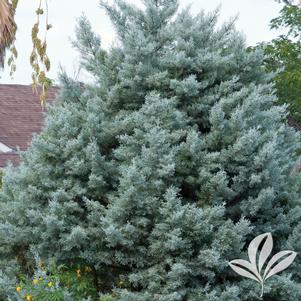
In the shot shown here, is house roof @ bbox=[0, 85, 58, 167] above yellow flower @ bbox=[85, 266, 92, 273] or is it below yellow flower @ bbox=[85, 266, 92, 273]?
above

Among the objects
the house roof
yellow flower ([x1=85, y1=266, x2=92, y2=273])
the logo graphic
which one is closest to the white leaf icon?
the logo graphic

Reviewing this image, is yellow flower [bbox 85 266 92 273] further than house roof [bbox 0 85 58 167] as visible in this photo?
No

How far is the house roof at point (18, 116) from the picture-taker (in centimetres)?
1666

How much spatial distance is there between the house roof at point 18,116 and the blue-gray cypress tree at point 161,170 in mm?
10341

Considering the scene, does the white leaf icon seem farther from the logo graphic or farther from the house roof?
the house roof

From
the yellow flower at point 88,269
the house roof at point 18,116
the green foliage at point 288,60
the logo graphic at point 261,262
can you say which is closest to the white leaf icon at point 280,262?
the logo graphic at point 261,262

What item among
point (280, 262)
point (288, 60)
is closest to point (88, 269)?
point (280, 262)

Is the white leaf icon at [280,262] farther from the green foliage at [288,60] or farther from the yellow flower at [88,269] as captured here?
the green foliage at [288,60]

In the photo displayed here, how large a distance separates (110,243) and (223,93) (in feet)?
5.30

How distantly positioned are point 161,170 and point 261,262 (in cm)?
102

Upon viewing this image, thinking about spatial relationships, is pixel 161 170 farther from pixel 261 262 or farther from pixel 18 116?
pixel 18 116

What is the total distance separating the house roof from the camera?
16656 mm

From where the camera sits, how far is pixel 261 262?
14.8ft

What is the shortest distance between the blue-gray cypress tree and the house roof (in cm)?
1034
